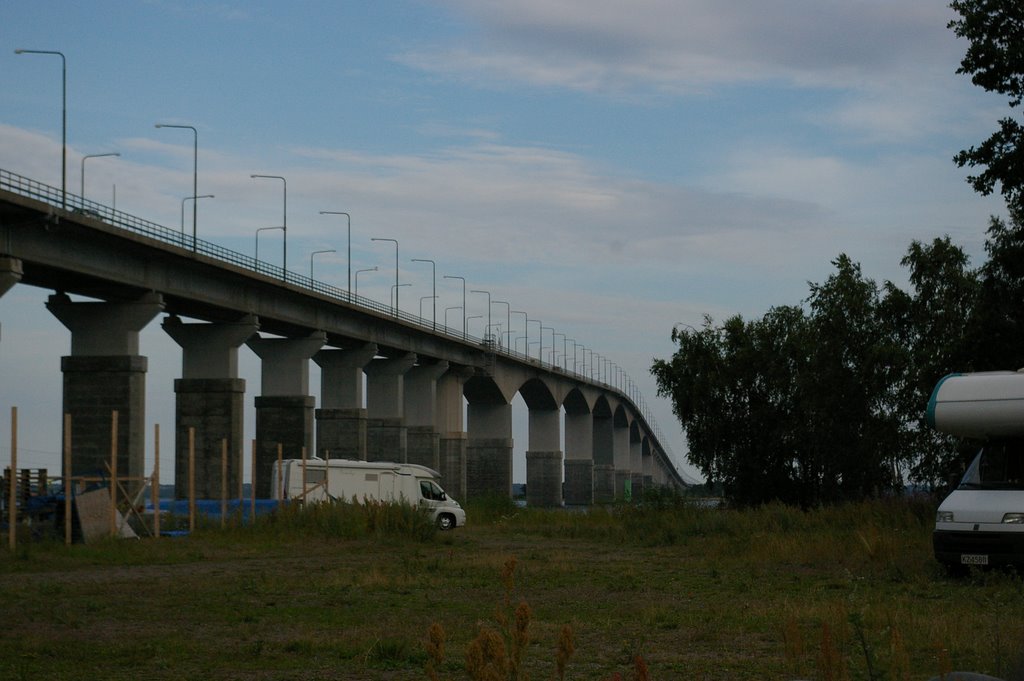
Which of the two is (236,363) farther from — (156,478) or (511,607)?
(511,607)

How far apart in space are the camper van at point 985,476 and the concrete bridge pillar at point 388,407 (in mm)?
61003

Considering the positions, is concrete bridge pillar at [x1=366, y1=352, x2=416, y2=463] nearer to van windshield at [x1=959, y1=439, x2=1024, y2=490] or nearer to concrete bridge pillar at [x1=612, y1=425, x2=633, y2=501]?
van windshield at [x1=959, y1=439, x2=1024, y2=490]

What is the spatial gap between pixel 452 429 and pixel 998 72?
67039mm

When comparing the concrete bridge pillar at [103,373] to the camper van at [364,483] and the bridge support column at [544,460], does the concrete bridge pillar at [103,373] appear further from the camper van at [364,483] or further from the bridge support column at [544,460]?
the bridge support column at [544,460]

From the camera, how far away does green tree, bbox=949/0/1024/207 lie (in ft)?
94.9

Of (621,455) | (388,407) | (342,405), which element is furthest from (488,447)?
(621,455)

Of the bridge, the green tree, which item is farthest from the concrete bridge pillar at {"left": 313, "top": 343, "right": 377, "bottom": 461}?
the green tree

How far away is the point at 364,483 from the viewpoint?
49.0 meters

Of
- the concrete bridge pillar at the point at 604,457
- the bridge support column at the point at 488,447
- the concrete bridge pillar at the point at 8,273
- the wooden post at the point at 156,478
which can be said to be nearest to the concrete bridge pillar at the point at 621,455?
the concrete bridge pillar at the point at 604,457

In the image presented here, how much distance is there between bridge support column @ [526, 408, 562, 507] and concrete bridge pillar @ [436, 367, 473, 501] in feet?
80.4

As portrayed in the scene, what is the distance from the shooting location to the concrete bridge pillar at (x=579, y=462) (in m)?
130

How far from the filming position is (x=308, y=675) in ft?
35.9

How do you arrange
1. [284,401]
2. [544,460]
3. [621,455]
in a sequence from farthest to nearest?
[621,455] → [544,460] → [284,401]

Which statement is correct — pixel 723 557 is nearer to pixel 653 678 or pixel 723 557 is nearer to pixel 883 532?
pixel 883 532
